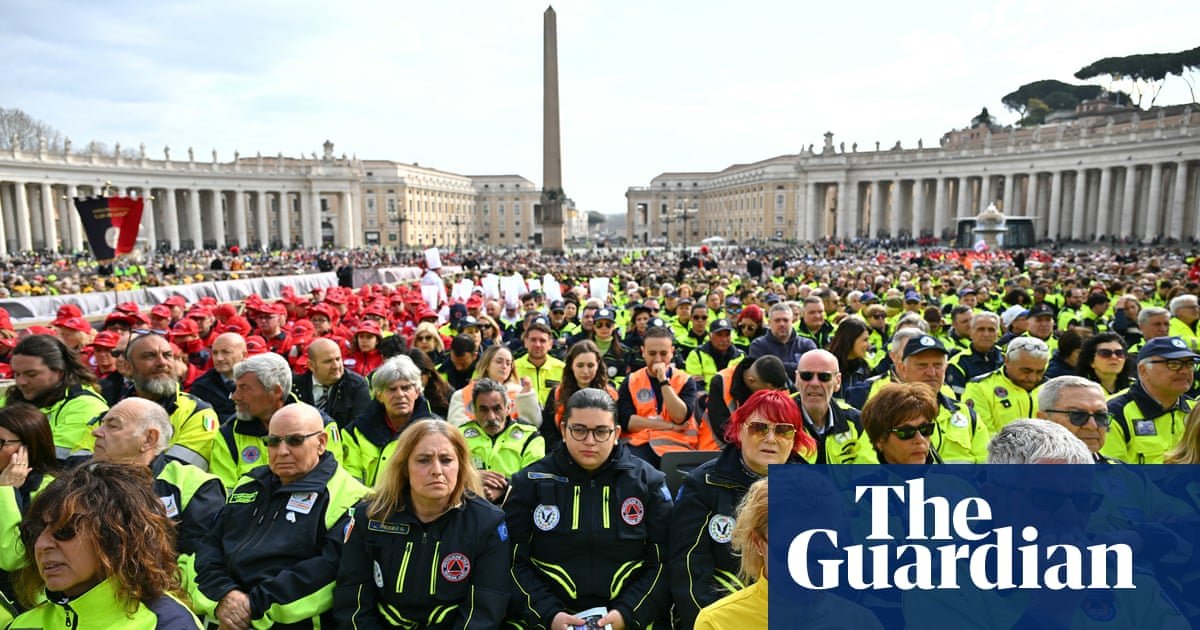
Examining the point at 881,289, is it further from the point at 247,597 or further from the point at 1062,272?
the point at 247,597

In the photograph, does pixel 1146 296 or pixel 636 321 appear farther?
pixel 1146 296

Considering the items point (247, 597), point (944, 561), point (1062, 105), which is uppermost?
point (1062, 105)

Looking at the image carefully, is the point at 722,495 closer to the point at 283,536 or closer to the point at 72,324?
the point at 283,536

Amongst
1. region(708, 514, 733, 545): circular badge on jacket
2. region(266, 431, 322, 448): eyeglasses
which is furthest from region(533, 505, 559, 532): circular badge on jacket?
region(266, 431, 322, 448): eyeglasses

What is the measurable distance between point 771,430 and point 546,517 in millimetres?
1188

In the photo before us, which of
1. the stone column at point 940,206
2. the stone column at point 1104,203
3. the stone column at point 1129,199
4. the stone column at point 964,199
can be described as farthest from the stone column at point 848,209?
the stone column at point 1129,199

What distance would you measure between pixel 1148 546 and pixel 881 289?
14752mm

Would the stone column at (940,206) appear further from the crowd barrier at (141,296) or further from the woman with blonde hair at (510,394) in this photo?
the woman with blonde hair at (510,394)

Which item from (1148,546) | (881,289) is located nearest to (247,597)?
(1148,546)

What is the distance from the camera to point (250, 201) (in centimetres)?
10025

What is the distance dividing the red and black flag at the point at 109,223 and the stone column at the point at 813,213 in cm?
8169

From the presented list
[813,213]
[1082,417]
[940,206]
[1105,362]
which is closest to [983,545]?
[1082,417]

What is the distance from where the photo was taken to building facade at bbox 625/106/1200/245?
2314 inches

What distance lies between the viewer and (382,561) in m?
3.18
